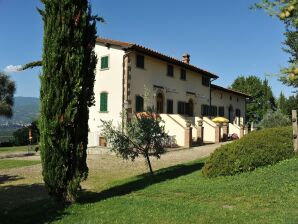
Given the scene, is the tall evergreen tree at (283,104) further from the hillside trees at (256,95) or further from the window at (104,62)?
the window at (104,62)

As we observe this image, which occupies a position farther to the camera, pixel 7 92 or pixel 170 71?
pixel 170 71

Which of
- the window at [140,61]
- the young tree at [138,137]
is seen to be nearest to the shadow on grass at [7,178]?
the young tree at [138,137]

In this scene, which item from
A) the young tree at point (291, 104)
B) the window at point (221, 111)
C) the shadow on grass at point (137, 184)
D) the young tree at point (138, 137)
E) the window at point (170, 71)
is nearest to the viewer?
the shadow on grass at point (137, 184)

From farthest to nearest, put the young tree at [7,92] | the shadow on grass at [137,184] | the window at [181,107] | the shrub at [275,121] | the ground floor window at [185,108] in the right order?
1. the shrub at [275,121]
2. the ground floor window at [185,108]
3. the window at [181,107]
4. the young tree at [7,92]
5. the shadow on grass at [137,184]

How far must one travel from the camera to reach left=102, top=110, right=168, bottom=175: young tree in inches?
492

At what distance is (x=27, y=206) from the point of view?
29.9 ft

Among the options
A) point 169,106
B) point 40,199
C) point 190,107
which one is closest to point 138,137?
point 40,199

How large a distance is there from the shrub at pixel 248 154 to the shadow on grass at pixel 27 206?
5.22m

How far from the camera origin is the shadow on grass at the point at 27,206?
7.84 meters

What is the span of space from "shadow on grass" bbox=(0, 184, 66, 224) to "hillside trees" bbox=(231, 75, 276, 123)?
56727mm

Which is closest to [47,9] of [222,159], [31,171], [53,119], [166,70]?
[53,119]

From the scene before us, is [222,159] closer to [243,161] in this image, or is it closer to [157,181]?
[243,161]

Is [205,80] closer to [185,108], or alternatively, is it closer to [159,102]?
[185,108]

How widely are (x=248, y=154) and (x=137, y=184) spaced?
383cm
